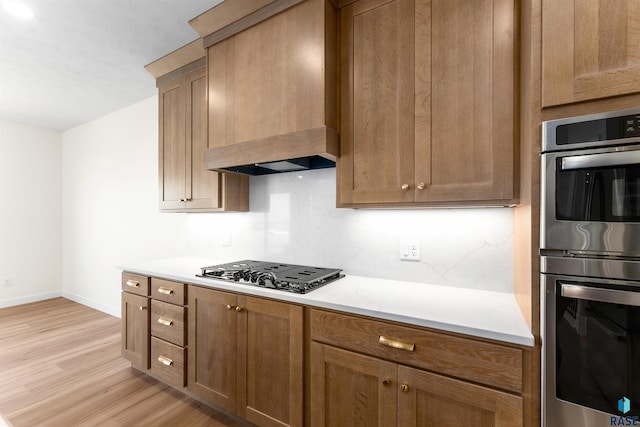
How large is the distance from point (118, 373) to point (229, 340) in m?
1.43

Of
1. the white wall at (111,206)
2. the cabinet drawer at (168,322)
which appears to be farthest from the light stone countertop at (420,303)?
the white wall at (111,206)

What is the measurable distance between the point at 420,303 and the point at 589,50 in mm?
1096

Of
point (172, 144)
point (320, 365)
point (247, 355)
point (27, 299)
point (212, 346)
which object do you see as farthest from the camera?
point (27, 299)

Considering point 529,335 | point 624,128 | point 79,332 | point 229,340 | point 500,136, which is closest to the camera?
point 624,128

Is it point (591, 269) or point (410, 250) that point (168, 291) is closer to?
point (410, 250)

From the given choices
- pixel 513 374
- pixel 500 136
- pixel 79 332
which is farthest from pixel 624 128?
pixel 79 332

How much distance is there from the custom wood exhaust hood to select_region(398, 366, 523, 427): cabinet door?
3.75 feet

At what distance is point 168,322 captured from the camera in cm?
207

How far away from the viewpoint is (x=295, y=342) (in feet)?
4.91

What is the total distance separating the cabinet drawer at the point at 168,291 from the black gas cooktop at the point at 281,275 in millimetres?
187

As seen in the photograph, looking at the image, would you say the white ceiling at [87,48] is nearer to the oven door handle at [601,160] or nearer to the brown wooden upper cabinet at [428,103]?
the brown wooden upper cabinet at [428,103]

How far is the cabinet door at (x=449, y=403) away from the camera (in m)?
1.04

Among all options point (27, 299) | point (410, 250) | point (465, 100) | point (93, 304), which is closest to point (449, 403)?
point (410, 250)

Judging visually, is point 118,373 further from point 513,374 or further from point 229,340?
point 513,374
